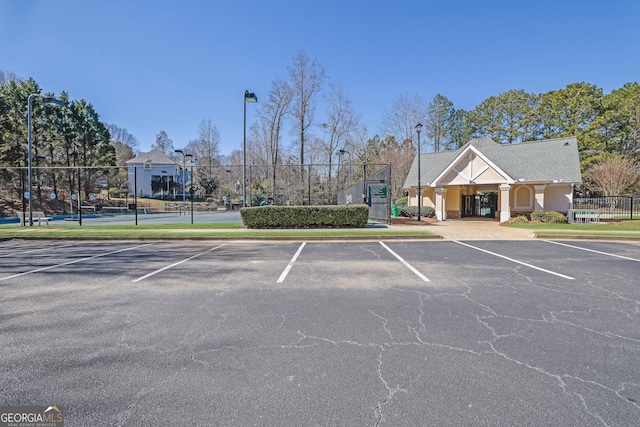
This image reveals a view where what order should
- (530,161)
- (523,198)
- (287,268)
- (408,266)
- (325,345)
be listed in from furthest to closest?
(530,161) < (523,198) < (408,266) < (287,268) < (325,345)

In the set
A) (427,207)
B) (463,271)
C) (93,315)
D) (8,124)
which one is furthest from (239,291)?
(8,124)

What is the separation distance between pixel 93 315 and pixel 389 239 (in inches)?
412

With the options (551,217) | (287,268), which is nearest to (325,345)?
(287,268)

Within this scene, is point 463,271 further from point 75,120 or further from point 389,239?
point 75,120

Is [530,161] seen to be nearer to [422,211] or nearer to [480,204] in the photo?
[480,204]

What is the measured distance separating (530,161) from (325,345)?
28.0 m

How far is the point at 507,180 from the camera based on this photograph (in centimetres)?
2044

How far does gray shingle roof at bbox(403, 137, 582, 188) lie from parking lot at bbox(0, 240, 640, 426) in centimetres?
1814

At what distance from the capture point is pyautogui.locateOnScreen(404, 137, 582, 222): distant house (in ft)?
69.9

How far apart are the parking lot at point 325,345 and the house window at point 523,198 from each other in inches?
673

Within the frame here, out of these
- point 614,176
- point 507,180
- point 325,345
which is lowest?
point 325,345

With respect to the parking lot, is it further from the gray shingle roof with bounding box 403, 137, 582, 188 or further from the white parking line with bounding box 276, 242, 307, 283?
the gray shingle roof with bounding box 403, 137, 582, 188

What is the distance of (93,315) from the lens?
424 centimetres

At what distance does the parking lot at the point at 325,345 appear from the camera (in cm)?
228
